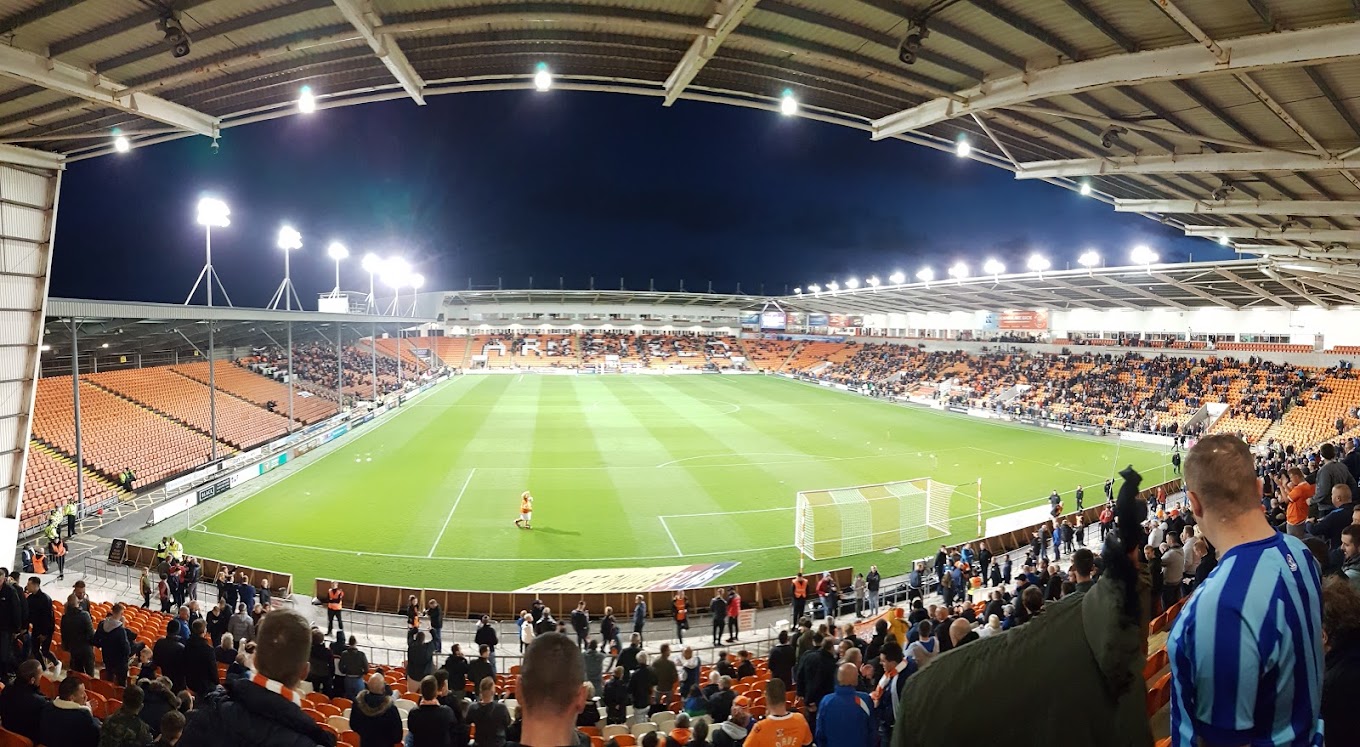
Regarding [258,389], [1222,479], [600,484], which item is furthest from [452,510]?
[258,389]

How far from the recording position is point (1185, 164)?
11078mm

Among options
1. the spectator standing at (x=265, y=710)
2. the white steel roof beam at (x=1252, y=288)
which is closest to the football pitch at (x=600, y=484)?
the white steel roof beam at (x=1252, y=288)

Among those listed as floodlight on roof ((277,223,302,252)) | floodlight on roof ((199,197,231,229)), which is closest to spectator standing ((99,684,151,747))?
floodlight on roof ((199,197,231,229))

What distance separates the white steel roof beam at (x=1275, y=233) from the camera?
49.1 ft

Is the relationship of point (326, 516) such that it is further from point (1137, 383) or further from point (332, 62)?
point (1137, 383)

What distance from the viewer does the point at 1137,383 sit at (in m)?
43.2

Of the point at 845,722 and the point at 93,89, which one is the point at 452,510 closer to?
the point at 93,89

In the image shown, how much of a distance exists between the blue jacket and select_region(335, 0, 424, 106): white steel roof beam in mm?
8335

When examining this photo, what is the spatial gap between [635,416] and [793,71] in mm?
35436

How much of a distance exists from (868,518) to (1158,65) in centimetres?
1524

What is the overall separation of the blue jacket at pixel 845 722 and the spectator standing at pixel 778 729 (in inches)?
22.3

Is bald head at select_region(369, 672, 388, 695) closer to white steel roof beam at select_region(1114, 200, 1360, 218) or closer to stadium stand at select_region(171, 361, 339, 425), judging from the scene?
white steel roof beam at select_region(1114, 200, 1360, 218)

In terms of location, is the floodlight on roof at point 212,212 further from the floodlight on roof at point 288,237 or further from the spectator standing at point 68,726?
the spectator standing at point 68,726

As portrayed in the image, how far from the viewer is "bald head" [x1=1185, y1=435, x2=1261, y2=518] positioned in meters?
2.08
